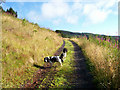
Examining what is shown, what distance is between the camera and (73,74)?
15.2 feet

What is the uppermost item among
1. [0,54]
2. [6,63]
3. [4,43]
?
[4,43]

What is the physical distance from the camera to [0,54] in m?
4.82

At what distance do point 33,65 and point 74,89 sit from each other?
3266 millimetres

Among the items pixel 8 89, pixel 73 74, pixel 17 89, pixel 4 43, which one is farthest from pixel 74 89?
pixel 4 43

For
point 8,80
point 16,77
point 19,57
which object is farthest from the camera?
point 19,57

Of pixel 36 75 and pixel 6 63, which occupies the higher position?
pixel 6 63

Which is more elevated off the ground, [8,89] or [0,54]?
[0,54]

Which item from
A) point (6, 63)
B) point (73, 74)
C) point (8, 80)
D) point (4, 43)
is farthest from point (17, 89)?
point (4, 43)

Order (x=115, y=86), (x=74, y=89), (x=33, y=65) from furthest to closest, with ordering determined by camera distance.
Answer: (x=33, y=65) < (x=74, y=89) < (x=115, y=86)

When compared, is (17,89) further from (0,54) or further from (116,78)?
(116,78)

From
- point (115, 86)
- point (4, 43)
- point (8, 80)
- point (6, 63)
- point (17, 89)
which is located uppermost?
point (4, 43)

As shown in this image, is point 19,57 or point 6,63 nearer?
point 6,63

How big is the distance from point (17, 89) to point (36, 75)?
1264 millimetres

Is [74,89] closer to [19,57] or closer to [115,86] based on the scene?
[115,86]
